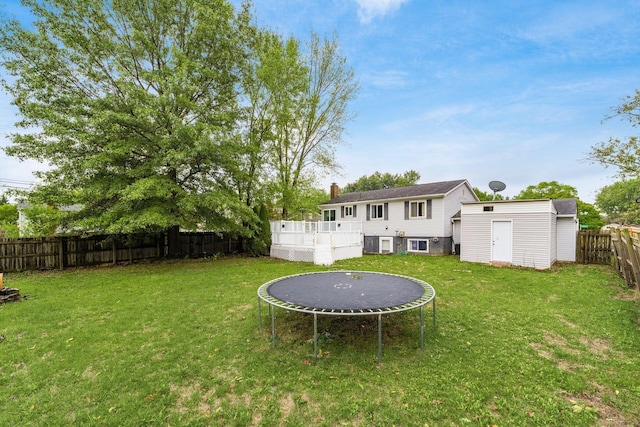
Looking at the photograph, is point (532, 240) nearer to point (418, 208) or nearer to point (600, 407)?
point (418, 208)

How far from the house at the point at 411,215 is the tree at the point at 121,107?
397 inches

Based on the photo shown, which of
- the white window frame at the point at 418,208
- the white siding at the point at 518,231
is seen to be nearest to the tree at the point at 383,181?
the white window frame at the point at 418,208

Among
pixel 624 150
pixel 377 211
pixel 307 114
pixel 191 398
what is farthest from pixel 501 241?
pixel 191 398

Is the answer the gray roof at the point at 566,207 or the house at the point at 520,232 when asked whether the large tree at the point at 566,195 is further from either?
the house at the point at 520,232

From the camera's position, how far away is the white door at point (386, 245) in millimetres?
18123

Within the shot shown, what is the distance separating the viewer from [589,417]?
107 inches

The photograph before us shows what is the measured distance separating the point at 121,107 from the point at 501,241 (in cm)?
1744

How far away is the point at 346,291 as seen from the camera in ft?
16.8

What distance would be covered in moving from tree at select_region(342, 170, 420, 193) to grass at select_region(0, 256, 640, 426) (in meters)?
36.6

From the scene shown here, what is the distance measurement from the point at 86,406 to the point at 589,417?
5.45m

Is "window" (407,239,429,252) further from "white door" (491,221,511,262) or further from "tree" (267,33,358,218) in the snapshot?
"tree" (267,33,358,218)

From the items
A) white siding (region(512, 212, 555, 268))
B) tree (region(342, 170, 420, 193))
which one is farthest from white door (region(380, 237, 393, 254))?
tree (region(342, 170, 420, 193))

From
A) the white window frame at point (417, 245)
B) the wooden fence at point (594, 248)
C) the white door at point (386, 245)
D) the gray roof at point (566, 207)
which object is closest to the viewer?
the wooden fence at point (594, 248)

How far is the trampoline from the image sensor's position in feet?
13.3
